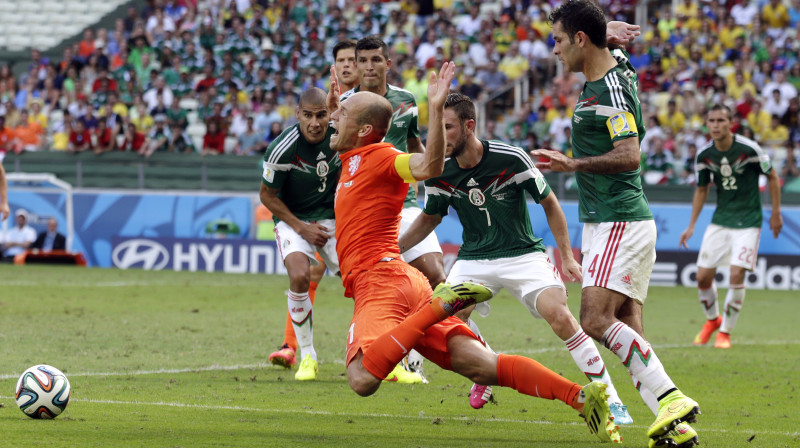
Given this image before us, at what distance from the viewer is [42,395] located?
667 centimetres

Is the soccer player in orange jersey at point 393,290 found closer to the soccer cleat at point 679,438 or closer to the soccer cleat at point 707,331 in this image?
the soccer cleat at point 679,438

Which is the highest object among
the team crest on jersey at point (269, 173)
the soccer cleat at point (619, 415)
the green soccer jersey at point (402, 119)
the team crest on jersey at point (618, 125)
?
the team crest on jersey at point (618, 125)

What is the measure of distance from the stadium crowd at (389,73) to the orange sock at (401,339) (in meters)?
14.7

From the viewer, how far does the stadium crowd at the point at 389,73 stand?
22250 mm

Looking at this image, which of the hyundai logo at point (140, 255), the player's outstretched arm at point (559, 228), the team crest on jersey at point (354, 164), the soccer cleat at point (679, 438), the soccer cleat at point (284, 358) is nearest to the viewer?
the soccer cleat at point (679, 438)

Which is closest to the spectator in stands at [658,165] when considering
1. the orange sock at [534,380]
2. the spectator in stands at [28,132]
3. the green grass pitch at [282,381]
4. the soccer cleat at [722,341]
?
the green grass pitch at [282,381]

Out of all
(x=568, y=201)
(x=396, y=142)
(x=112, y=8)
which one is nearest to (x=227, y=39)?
(x=112, y=8)

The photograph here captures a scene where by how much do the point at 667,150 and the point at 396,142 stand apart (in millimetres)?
13384

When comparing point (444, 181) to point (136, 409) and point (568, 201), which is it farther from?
point (568, 201)

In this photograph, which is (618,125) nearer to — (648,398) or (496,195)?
(496,195)

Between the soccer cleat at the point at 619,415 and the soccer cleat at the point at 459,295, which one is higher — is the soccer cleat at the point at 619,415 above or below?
below

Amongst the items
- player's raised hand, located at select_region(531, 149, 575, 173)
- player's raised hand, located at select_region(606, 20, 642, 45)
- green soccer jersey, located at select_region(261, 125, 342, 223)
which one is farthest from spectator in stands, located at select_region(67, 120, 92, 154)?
player's raised hand, located at select_region(531, 149, 575, 173)

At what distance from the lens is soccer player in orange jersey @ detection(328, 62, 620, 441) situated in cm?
603

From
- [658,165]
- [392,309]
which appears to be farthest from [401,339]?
[658,165]
